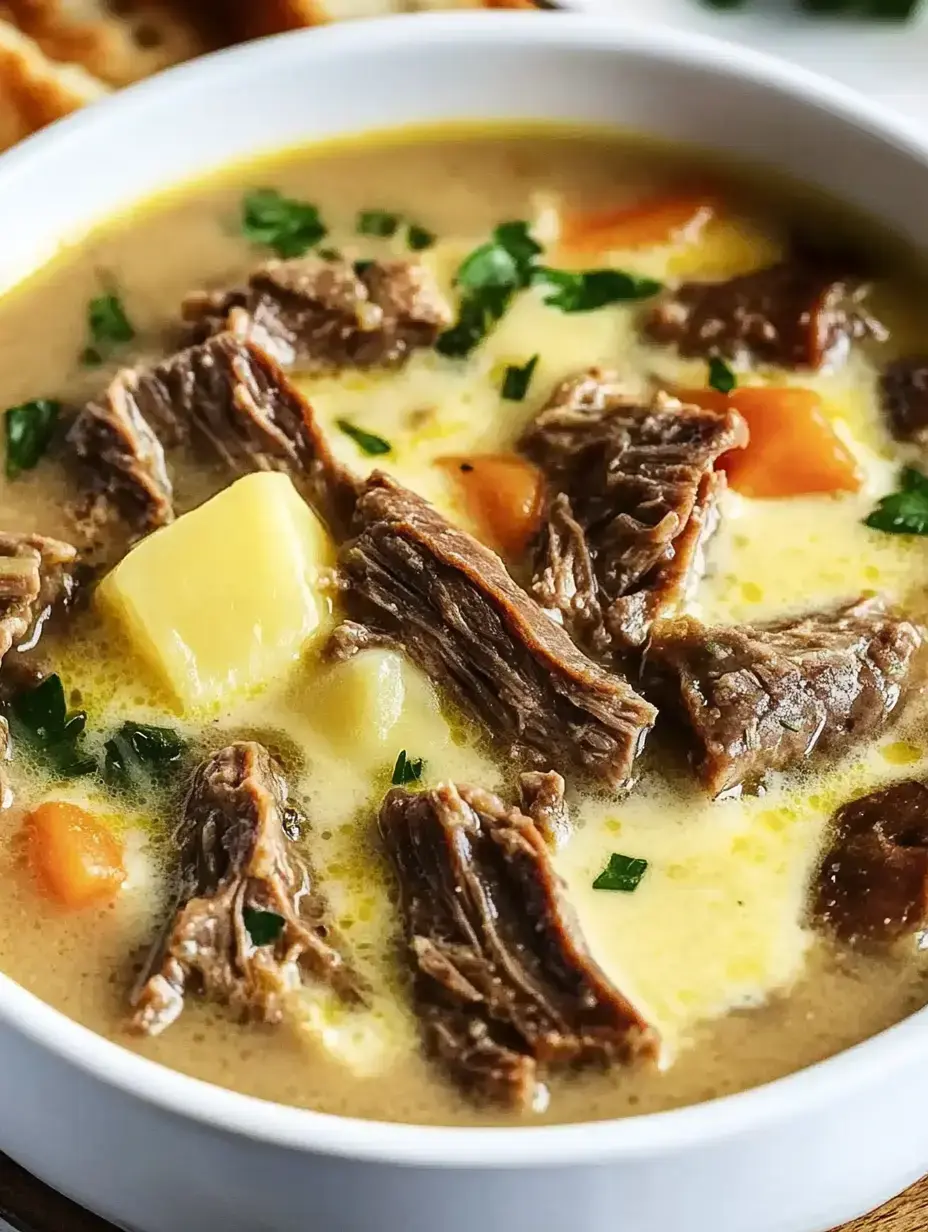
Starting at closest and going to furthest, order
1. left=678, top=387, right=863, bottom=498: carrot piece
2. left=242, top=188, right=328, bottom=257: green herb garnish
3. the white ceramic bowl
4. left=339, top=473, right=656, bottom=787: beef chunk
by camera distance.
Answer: the white ceramic bowl → left=339, top=473, right=656, bottom=787: beef chunk → left=678, top=387, right=863, bottom=498: carrot piece → left=242, top=188, right=328, bottom=257: green herb garnish

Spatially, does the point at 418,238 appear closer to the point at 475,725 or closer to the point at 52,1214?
the point at 475,725

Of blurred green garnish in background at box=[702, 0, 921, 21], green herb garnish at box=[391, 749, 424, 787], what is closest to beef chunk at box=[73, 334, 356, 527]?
green herb garnish at box=[391, 749, 424, 787]

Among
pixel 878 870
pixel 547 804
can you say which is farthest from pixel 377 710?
pixel 878 870

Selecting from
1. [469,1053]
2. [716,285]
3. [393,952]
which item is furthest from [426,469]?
[469,1053]

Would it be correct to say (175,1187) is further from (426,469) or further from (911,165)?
(911,165)

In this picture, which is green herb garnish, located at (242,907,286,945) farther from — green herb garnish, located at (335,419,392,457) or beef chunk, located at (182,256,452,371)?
beef chunk, located at (182,256,452,371)

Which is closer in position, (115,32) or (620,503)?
(620,503)

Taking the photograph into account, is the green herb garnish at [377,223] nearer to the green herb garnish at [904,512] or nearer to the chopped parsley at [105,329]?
the chopped parsley at [105,329]
